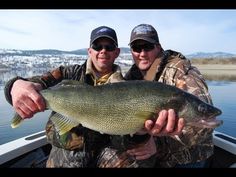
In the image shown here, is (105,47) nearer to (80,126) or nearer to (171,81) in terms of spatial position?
(171,81)

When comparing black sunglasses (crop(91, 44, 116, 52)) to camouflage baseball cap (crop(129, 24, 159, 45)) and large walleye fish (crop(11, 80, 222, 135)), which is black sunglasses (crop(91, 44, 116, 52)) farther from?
large walleye fish (crop(11, 80, 222, 135))

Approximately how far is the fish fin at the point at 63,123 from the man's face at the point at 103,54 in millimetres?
1042

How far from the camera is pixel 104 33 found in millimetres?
4715

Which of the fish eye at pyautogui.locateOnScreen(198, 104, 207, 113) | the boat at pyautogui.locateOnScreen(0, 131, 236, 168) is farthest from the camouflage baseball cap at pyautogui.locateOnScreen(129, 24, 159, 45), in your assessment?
the boat at pyautogui.locateOnScreen(0, 131, 236, 168)

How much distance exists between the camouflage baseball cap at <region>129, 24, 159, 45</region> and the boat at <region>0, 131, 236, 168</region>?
6.15ft

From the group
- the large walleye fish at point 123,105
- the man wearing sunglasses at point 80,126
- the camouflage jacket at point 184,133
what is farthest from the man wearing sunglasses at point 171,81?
the man wearing sunglasses at point 80,126

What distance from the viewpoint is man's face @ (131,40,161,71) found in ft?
16.1

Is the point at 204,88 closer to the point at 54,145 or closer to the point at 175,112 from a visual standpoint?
the point at 175,112

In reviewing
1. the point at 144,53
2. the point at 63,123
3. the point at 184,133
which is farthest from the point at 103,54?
the point at 184,133

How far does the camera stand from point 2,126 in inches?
481

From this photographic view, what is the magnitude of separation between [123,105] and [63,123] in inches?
28.9
